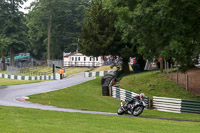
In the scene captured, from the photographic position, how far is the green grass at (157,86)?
2719cm

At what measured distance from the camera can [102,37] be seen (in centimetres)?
4009

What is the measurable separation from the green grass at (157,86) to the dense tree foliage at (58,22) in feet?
200

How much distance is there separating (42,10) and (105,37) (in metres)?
56.9

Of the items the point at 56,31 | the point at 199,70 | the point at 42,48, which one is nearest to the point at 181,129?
the point at 199,70

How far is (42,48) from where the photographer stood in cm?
10956

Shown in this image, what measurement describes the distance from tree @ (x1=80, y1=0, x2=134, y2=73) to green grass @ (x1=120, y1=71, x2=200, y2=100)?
19.2ft

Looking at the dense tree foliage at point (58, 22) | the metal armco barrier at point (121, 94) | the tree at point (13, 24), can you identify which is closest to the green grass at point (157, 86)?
the metal armco barrier at point (121, 94)

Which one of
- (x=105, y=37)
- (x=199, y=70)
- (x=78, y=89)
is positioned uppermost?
(x=105, y=37)

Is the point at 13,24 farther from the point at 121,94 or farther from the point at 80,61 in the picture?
the point at 121,94

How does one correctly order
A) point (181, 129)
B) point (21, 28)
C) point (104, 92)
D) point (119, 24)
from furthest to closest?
point (21, 28) → point (104, 92) → point (119, 24) → point (181, 129)

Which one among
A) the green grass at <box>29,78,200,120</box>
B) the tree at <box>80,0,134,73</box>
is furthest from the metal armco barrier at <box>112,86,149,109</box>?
the tree at <box>80,0,134,73</box>

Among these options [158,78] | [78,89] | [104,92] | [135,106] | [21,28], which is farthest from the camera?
[21,28]

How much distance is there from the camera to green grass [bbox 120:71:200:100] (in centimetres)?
2719

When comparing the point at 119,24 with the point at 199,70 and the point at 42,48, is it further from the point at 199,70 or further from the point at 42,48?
the point at 42,48
